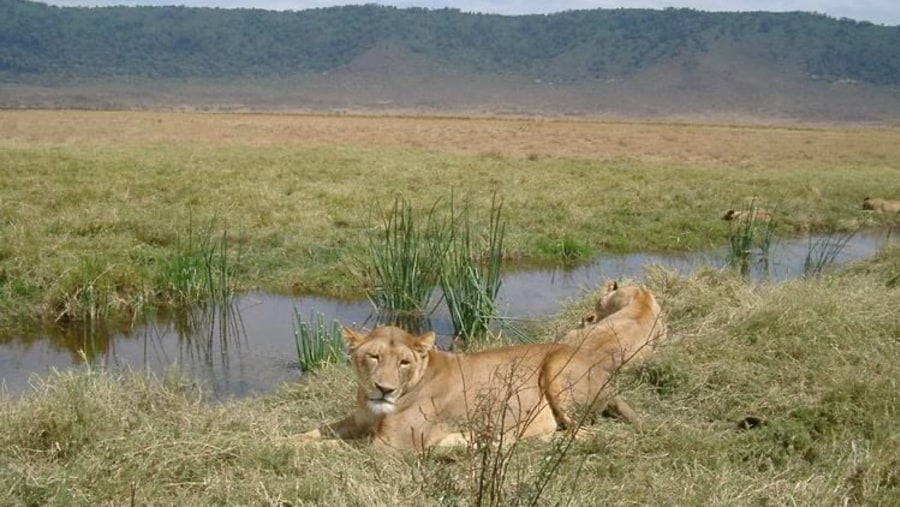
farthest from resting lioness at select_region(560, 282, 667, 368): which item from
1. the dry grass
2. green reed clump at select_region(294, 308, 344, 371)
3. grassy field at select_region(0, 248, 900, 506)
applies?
the dry grass

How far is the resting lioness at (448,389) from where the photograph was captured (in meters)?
6.02

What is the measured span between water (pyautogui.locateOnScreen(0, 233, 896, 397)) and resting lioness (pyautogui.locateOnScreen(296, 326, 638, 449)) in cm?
226

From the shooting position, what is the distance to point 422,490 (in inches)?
200

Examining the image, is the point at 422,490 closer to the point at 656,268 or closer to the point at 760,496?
the point at 760,496

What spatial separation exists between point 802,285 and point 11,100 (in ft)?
366

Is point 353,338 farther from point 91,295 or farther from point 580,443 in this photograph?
point 91,295

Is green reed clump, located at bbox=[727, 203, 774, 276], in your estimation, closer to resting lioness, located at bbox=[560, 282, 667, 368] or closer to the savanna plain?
the savanna plain

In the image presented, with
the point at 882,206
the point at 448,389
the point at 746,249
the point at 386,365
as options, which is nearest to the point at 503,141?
the point at 882,206

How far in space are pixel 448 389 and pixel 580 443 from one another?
32.9 inches

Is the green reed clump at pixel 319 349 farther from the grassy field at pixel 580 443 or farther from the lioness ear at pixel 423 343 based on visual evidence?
the lioness ear at pixel 423 343

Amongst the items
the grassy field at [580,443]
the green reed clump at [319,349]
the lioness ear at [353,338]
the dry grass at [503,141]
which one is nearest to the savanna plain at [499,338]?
the grassy field at [580,443]

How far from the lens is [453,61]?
14762 centimetres

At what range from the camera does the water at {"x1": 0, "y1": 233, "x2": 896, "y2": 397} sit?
932cm

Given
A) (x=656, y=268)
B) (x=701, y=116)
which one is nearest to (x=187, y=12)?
(x=701, y=116)
